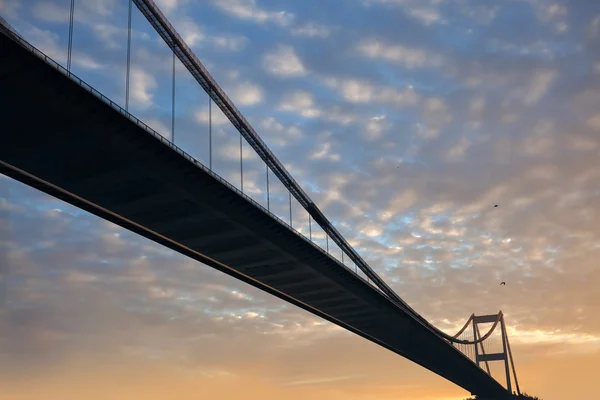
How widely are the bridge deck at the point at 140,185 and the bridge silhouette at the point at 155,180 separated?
0.06 metres

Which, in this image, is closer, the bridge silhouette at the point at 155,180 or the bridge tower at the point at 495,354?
the bridge silhouette at the point at 155,180

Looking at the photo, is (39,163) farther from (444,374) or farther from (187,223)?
(444,374)

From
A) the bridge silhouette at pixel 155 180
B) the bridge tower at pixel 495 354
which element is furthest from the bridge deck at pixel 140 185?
the bridge tower at pixel 495 354

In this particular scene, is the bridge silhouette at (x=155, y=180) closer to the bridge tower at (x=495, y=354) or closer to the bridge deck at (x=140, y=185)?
the bridge deck at (x=140, y=185)

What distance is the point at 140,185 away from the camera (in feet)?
131

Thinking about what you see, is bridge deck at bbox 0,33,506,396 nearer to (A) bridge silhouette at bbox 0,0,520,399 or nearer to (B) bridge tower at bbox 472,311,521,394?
(A) bridge silhouette at bbox 0,0,520,399

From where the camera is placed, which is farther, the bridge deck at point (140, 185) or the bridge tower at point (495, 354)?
the bridge tower at point (495, 354)

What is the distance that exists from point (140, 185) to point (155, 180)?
1.31 metres

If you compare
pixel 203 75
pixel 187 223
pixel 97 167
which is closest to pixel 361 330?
pixel 187 223

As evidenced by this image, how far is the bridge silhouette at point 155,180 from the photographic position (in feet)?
102

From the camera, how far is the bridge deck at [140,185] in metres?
31.1

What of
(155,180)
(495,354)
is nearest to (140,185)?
(155,180)

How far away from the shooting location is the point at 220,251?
50688 millimetres

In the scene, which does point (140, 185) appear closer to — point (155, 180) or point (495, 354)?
point (155, 180)
